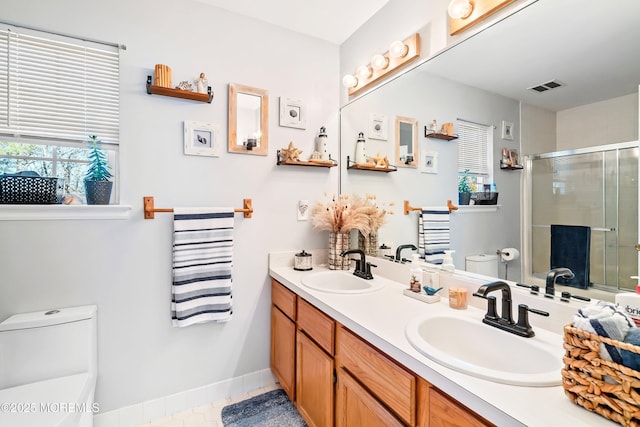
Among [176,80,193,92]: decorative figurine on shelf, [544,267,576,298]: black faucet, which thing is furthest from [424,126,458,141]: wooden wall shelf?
[176,80,193,92]: decorative figurine on shelf

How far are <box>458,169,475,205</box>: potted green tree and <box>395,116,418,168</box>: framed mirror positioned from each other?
34 centimetres

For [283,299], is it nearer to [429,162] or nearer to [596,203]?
[429,162]

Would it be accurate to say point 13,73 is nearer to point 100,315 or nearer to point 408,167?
point 100,315

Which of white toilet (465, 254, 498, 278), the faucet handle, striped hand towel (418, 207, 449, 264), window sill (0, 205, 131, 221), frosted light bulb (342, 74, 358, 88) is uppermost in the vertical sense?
frosted light bulb (342, 74, 358, 88)

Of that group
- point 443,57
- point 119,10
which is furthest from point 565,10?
point 119,10

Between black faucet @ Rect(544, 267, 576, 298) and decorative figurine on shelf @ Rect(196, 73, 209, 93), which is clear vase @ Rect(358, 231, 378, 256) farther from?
decorative figurine on shelf @ Rect(196, 73, 209, 93)

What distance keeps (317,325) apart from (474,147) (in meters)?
1.17

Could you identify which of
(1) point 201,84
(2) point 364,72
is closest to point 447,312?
(2) point 364,72

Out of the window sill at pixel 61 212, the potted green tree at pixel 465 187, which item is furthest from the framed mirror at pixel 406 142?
the window sill at pixel 61 212

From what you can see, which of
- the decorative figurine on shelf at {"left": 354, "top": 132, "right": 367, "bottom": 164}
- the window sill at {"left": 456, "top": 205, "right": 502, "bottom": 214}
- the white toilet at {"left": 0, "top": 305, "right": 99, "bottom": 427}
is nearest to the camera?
the white toilet at {"left": 0, "top": 305, "right": 99, "bottom": 427}

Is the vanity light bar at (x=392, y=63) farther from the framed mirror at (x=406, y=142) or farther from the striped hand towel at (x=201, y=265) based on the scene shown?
the striped hand towel at (x=201, y=265)

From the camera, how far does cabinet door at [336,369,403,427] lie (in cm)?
107

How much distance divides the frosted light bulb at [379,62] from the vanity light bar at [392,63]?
13 mm

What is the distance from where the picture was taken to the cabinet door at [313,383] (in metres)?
1.41
